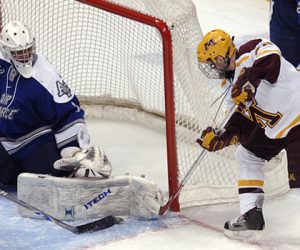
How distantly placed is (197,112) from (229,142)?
1.50 ft

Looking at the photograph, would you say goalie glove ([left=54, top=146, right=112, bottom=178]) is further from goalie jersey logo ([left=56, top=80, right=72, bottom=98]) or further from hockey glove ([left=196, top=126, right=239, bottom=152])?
hockey glove ([left=196, top=126, right=239, bottom=152])

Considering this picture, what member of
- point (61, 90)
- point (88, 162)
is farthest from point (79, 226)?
point (61, 90)

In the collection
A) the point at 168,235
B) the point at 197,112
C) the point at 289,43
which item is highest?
the point at 289,43

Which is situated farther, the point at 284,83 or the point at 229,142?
the point at 229,142

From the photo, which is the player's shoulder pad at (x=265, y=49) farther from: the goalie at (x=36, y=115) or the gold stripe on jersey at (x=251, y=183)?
the goalie at (x=36, y=115)

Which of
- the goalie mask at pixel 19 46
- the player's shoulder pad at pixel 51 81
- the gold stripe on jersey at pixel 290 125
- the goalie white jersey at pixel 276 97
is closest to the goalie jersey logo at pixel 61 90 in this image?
the player's shoulder pad at pixel 51 81

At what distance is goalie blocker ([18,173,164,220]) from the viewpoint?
3148mm

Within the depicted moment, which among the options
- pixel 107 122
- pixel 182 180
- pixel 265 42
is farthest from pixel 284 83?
pixel 107 122

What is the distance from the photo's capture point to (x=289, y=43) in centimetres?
376

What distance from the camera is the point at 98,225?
10.2 feet

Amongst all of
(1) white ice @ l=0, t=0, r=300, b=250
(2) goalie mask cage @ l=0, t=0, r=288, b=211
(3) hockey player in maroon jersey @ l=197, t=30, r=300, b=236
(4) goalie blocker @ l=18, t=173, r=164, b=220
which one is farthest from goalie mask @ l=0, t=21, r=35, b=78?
(3) hockey player in maroon jersey @ l=197, t=30, r=300, b=236

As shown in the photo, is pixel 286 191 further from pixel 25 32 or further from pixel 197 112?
pixel 25 32

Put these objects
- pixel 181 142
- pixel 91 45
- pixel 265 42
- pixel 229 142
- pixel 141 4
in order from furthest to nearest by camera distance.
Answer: pixel 91 45 → pixel 141 4 → pixel 181 142 → pixel 229 142 → pixel 265 42

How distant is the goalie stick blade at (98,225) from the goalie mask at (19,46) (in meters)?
0.59
